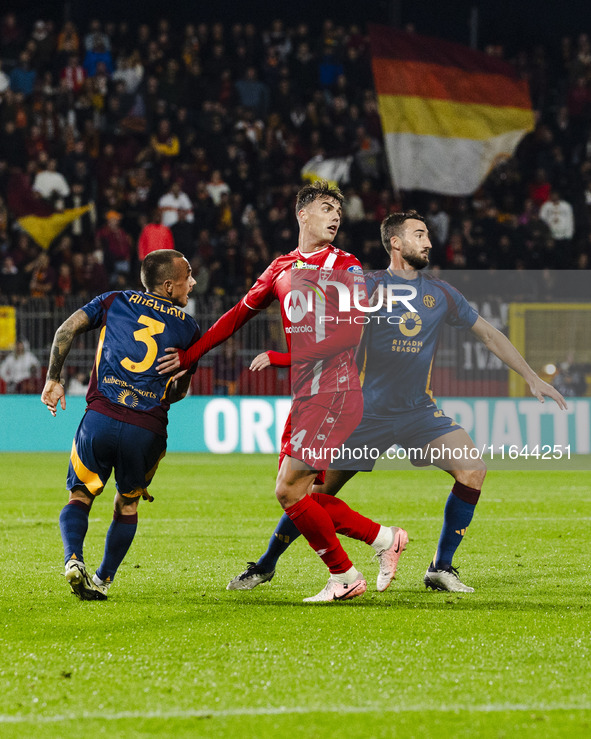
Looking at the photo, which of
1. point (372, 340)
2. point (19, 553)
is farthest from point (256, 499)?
point (372, 340)

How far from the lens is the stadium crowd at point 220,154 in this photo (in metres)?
18.1

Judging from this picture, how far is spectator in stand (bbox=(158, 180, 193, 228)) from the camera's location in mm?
18016

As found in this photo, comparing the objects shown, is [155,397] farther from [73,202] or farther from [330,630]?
[73,202]

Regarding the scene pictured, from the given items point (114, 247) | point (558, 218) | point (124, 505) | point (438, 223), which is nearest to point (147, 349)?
point (124, 505)

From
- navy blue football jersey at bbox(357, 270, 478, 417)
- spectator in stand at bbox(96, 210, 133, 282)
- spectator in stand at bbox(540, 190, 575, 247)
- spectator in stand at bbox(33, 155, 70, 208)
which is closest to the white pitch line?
navy blue football jersey at bbox(357, 270, 478, 417)

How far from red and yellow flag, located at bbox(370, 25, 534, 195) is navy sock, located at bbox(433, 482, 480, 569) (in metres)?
14.1

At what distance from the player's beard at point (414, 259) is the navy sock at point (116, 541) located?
79.5 inches

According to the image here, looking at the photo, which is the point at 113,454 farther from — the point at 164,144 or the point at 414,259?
the point at 164,144

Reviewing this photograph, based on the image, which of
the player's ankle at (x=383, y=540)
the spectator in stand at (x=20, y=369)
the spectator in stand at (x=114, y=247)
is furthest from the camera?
the spectator in stand at (x=114, y=247)

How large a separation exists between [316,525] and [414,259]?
5.31ft

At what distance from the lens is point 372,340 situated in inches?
235

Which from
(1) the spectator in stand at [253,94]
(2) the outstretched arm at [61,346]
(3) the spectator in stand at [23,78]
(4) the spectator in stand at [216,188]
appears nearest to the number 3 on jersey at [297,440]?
(2) the outstretched arm at [61,346]

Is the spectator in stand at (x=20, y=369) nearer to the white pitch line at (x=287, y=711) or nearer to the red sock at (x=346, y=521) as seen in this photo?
the red sock at (x=346, y=521)

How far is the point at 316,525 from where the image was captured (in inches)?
206
